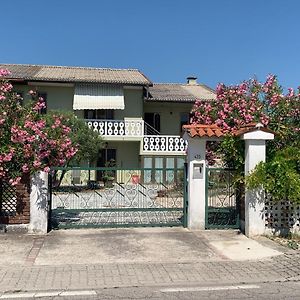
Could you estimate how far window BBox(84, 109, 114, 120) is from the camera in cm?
2673

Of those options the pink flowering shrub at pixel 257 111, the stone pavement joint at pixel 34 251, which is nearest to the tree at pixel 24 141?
the stone pavement joint at pixel 34 251

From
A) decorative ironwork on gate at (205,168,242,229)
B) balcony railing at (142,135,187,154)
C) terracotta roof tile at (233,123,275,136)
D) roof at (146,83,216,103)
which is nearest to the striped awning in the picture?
roof at (146,83,216,103)

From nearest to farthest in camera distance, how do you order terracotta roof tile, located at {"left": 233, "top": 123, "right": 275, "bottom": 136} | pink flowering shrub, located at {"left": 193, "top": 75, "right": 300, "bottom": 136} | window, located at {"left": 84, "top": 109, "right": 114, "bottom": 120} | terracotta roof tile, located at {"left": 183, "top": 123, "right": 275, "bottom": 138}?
terracotta roof tile, located at {"left": 233, "top": 123, "right": 275, "bottom": 136} < terracotta roof tile, located at {"left": 183, "top": 123, "right": 275, "bottom": 138} < pink flowering shrub, located at {"left": 193, "top": 75, "right": 300, "bottom": 136} < window, located at {"left": 84, "top": 109, "right": 114, "bottom": 120}

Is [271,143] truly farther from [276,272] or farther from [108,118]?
[108,118]

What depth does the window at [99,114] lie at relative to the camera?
26734mm

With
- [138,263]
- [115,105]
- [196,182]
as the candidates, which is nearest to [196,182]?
[196,182]

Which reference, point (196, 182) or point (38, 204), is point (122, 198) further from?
point (38, 204)

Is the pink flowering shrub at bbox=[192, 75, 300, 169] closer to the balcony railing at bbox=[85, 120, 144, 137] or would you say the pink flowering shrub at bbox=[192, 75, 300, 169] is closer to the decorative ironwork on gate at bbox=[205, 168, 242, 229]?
the decorative ironwork on gate at bbox=[205, 168, 242, 229]

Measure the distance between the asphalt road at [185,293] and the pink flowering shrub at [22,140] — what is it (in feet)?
13.8

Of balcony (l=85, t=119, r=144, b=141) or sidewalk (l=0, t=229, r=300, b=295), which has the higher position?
balcony (l=85, t=119, r=144, b=141)

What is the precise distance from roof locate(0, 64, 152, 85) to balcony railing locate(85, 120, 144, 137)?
2444mm

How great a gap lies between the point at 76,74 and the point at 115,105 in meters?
4.18

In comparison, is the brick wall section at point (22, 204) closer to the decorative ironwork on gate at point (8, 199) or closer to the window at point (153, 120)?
the decorative ironwork on gate at point (8, 199)

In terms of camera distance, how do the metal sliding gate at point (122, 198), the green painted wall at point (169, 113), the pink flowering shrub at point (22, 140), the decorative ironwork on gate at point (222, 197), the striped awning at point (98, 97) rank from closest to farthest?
1. the pink flowering shrub at point (22, 140)
2. the decorative ironwork on gate at point (222, 197)
3. the metal sliding gate at point (122, 198)
4. the striped awning at point (98, 97)
5. the green painted wall at point (169, 113)
